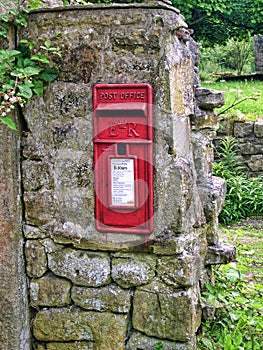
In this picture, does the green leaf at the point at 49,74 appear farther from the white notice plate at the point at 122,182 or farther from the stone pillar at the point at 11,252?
the white notice plate at the point at 122,182

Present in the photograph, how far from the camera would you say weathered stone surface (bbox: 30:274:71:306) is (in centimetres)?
263

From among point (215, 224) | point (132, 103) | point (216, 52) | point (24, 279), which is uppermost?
point (216, 52)

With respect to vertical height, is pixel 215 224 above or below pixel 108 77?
below

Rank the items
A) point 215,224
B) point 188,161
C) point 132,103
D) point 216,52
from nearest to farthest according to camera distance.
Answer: point 132,103 < point 188,161 < point 215,224 < point 216,52

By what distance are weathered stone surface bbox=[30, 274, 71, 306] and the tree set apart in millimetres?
11546

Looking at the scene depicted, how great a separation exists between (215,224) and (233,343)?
729mm

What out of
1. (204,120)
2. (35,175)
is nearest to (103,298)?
(35,175)

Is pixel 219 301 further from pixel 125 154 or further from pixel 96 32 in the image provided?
pixel 96 32

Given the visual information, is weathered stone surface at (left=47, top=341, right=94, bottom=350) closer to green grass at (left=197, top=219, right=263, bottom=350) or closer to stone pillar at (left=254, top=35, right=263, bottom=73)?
green grass at (left=197, top=219, right=263, bottom=350)

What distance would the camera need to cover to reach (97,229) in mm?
2521

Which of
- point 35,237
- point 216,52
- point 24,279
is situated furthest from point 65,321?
point 216,52

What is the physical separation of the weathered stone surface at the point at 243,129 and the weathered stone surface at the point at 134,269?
5129 mm

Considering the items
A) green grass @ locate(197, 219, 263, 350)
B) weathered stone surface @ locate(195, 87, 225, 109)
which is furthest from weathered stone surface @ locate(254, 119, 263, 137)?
weathered stone surface @ locate(195, 87, 225, 109)

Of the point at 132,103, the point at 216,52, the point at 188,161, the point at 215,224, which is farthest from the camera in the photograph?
the point at 216,52
